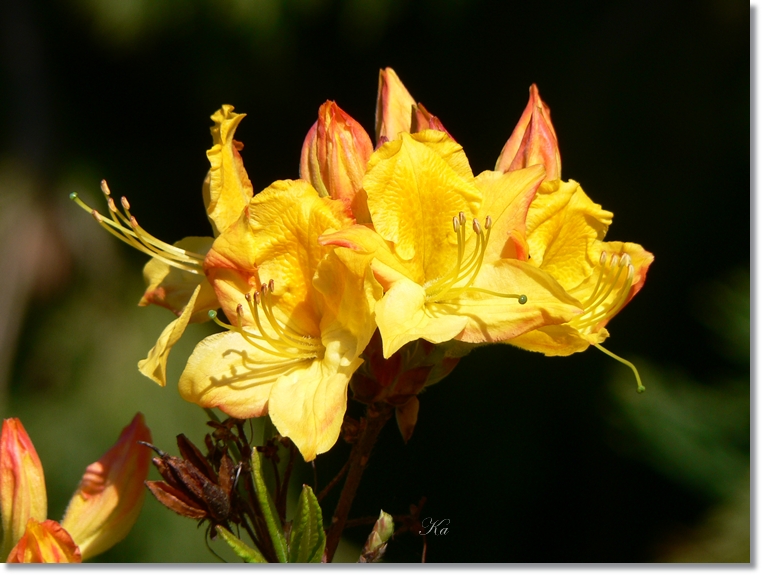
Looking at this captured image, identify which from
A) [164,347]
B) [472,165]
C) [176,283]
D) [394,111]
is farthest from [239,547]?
[472,165]

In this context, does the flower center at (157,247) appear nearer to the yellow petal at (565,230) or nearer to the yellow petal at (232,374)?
the yellow petal at (232,374)

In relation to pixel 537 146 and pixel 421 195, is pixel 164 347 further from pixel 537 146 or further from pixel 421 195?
pixel 537 146

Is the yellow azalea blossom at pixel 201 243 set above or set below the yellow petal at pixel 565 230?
above

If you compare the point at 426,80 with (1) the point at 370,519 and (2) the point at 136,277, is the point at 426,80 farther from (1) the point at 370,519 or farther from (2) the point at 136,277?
(1) the point at 370,519

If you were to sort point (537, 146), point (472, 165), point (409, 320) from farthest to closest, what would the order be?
1. point (472, 165)
2. point (537, 146)
3. point (409, 320)

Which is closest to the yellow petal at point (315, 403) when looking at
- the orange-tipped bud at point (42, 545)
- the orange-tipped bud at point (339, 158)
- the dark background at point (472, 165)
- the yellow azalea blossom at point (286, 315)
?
the yellow azalea blossom at point (286, 315)

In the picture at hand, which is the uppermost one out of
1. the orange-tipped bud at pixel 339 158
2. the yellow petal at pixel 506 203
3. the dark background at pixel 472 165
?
the orange-tipped bud at pixel 339 158
